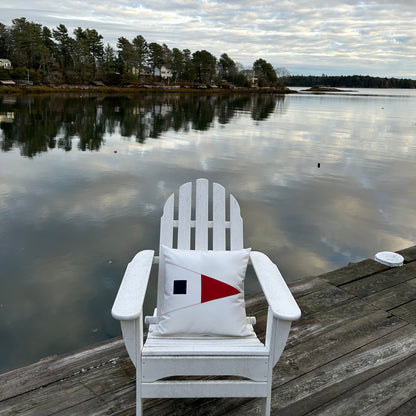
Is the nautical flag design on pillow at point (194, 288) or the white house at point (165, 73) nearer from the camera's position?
the nautical flag design on pillow at point (194, 288)

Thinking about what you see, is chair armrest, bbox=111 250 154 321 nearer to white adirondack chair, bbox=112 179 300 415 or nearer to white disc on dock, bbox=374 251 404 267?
white adirondack chair, bbox=112 179 300 415

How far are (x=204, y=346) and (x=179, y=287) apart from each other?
0.96 ft

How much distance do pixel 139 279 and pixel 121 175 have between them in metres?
7.25

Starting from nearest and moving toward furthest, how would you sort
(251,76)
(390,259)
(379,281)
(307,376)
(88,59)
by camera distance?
(307,376) < (379,281) < (390,259) < (88,59) < (251,76)

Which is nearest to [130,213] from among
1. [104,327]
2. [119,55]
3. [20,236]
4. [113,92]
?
[20,236]

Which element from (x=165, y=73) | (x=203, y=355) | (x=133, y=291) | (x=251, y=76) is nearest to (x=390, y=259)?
(x=203, y=355)

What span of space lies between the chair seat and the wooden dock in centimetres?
29

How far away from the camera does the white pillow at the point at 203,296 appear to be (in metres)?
1.78

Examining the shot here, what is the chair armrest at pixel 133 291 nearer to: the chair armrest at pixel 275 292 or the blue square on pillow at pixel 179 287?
the blue square on pillow at pixel 179 287

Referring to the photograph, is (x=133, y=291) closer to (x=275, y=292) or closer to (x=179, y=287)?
(x=179, y=287)

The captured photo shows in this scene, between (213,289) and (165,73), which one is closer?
(213,289)

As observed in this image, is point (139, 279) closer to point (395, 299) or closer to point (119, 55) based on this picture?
point (395, 299)

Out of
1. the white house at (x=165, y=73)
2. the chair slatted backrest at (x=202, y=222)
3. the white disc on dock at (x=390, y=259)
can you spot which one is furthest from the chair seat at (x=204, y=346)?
the white house at (x=165, y=73)

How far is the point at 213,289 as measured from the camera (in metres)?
1.82
